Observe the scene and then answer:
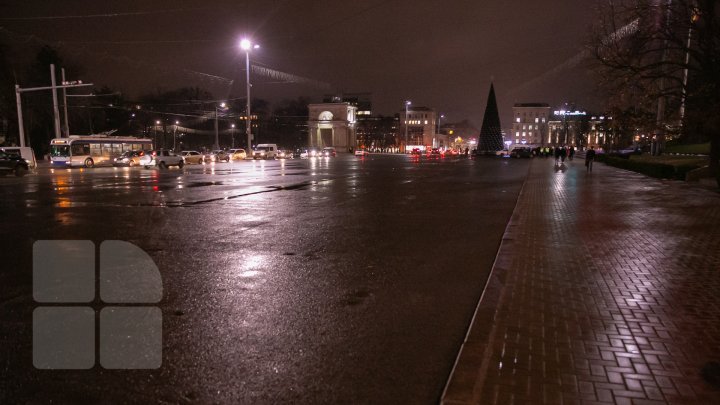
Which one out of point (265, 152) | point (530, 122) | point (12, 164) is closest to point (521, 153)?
point (265, 152)

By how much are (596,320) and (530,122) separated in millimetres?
178996

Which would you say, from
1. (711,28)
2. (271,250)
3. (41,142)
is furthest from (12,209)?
(41,142)

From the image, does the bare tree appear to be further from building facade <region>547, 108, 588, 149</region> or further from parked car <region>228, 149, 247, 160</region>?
building facade <region>547, 108, 588, 149</region>

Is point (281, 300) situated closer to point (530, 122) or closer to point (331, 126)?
point (331, 126)

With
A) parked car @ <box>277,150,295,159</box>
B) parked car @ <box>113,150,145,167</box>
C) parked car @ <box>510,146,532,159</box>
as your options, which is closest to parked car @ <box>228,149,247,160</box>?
parked car @ <box>277,150,295,159</box>

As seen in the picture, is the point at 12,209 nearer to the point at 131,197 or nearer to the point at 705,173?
the point at 131,197

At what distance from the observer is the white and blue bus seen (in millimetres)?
41656

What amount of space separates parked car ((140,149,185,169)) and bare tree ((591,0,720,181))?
3339 centimetres

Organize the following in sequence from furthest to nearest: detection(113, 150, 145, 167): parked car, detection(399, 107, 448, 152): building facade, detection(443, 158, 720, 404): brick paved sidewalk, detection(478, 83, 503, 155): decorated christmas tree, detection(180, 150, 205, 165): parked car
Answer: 1. detection(399, 107, 448, 152): building facade
2. detection(478, 83, 503, 155): decorated christmas tree
3. detection(180, 150, 205, 165): parked car
4. detection(113, 150, 145, 167): parked car
5. detection(443, 158, 720, 404): brick paved sidewalk

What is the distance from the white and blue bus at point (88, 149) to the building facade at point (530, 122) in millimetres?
143475

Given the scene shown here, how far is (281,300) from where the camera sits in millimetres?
5922

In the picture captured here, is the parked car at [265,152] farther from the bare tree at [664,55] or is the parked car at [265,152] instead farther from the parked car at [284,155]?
the bare tree at [664,55]

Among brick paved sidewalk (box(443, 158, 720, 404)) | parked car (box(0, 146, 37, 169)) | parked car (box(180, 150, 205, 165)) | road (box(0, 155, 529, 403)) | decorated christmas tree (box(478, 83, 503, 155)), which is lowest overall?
road (box(0, 155, 529, 403))

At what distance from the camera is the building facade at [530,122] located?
561 ft
